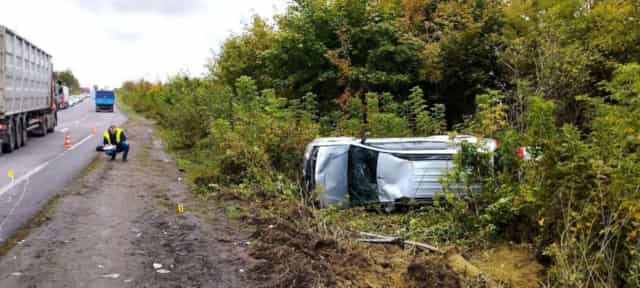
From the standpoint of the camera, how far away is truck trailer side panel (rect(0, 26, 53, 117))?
17938mm

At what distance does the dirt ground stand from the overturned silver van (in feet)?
6.11

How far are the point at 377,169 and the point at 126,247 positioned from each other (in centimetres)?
428

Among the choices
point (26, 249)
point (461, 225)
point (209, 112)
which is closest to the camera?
point (26, 249)

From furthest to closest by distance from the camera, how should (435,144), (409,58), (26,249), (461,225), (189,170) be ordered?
(409,58) → (189,170) → (435,144) → (461,225) → (26,249)

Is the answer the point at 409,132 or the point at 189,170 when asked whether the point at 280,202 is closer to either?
the point at 409,132

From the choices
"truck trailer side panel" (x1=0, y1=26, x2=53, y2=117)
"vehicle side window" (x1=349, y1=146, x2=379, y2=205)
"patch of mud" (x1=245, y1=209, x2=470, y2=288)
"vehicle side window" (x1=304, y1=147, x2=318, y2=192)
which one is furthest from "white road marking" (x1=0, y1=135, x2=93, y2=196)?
"vehicle side window" (x1=349, y1=146, x2=379, y2=205)

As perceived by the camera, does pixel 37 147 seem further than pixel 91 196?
Yes

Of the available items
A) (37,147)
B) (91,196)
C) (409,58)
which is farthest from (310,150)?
(37,147)

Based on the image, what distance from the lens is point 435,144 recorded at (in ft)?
34.3

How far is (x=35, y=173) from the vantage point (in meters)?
14.6

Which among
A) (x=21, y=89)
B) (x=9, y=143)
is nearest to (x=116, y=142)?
(x=9, y=143)

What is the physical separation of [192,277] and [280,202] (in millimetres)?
4143

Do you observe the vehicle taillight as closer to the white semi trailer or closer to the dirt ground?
the dirt ground

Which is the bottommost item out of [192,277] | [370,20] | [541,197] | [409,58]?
[192,277]
